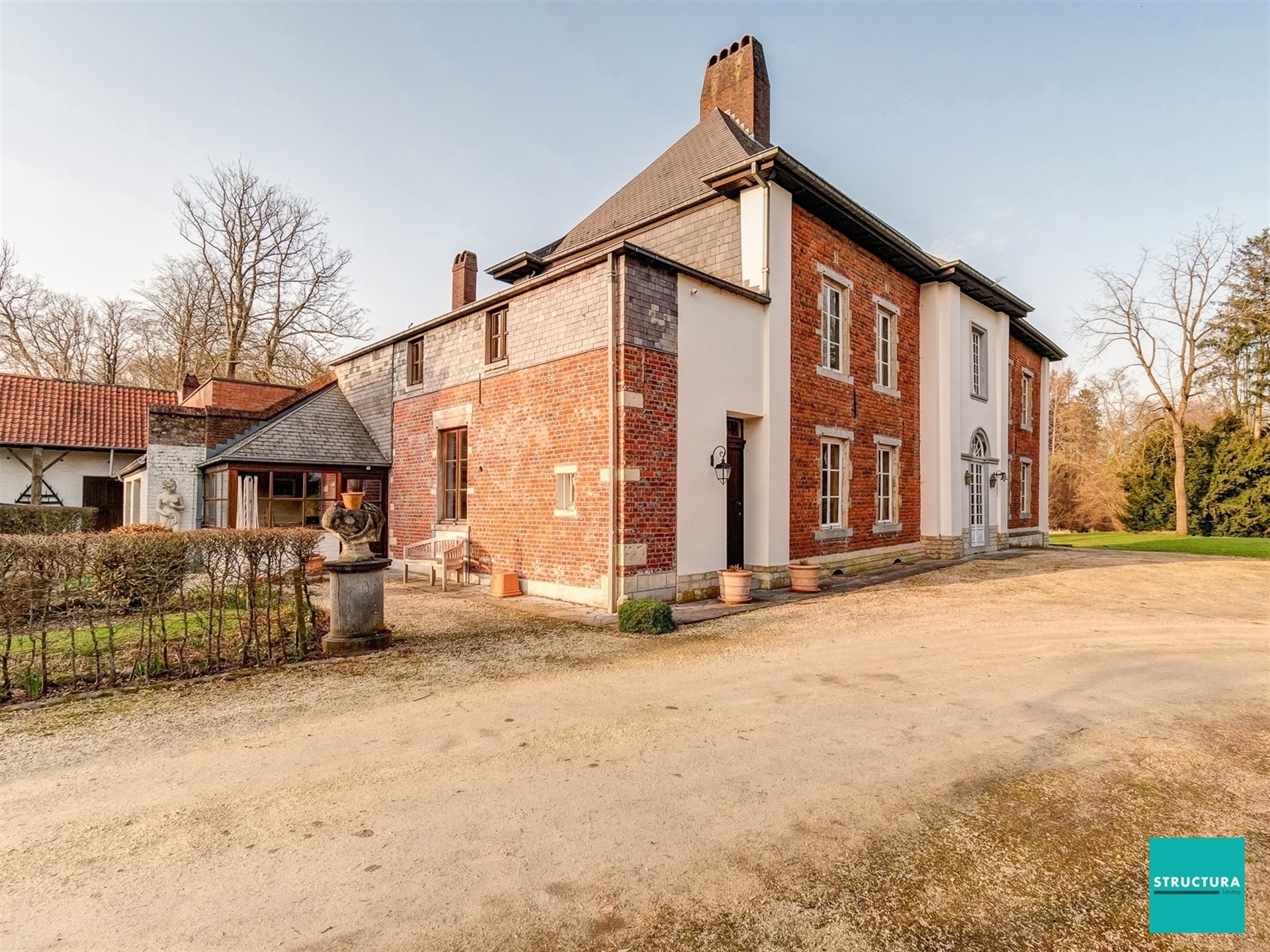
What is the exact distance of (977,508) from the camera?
665 inches

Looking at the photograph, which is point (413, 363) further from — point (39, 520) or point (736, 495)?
point (736, 495)

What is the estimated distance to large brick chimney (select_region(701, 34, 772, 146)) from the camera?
13734 millimetres

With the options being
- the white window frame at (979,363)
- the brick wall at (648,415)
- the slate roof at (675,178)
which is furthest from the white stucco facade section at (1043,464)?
the brick wall at (648,415)

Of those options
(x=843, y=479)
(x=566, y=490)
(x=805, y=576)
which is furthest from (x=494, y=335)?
(x=843, y=479)

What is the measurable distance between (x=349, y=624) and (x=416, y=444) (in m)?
7.71

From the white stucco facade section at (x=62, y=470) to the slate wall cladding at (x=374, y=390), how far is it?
29.3 feet

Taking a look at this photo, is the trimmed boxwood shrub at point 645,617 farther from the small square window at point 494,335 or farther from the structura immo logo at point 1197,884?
the small square window at point 494,335

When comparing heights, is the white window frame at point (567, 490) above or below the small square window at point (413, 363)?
below

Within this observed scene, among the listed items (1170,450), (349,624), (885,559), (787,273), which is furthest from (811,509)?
(1170,450)

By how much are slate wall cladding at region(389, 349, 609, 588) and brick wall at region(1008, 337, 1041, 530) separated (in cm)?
1596

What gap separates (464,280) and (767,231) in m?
9.17

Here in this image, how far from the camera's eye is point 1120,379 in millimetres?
28453

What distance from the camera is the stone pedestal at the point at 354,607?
21.3 ft

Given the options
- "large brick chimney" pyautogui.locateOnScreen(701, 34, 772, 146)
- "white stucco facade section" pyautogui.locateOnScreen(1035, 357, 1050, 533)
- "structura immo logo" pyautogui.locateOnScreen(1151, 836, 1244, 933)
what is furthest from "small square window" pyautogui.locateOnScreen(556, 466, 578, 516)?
"white stucco facade section" pyautogui.locateOnScreen(1035, 357, 1050, 533)
